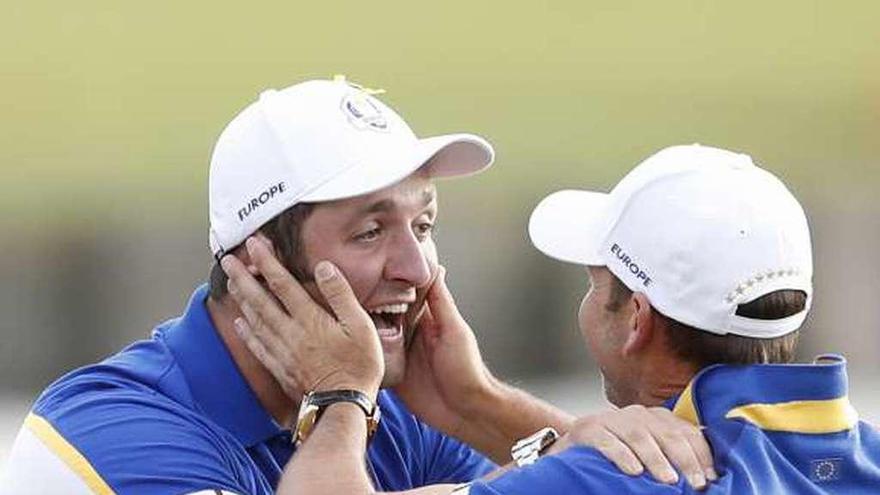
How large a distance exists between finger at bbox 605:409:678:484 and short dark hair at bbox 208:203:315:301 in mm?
743

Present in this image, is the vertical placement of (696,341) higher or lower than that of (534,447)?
higher

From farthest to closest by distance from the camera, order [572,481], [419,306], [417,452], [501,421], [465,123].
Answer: [465,123] < [501,421] < [417,452] < [419,306] < [572,481]

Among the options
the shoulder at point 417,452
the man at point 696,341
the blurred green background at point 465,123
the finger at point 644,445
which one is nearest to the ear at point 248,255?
the man at point 696,341

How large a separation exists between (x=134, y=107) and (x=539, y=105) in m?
2.44

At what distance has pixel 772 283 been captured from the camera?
11.2 feet

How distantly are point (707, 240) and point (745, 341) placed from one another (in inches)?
7.2

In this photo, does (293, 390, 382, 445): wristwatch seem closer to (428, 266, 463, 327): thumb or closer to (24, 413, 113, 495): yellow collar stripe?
(24, 413, 113, 495): yellow collar stripe

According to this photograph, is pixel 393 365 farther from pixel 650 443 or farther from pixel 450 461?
pixel 650 443

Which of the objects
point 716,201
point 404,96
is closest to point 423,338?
point 716,201

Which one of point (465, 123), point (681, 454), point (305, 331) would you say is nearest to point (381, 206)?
point (305, 331)

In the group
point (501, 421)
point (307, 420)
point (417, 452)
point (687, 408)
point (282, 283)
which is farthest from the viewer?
point (501, 421)

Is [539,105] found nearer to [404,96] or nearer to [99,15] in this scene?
[404,96]

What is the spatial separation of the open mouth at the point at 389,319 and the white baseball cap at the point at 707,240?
443 millimetres

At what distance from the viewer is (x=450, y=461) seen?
14.0 feet
